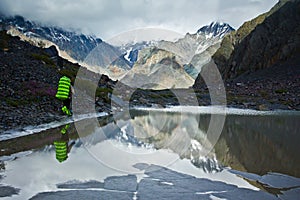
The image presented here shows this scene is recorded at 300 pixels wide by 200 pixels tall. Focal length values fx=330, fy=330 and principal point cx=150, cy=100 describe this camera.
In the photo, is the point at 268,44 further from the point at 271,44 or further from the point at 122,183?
the point at 122,183

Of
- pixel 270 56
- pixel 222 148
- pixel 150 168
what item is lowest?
pixel 150 168

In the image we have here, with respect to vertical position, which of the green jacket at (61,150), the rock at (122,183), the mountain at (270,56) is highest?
the mountain at (270,56)

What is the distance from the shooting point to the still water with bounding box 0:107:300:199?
28.1 feet

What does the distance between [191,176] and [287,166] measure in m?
3.78

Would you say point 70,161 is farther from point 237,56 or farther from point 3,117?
point 237,56

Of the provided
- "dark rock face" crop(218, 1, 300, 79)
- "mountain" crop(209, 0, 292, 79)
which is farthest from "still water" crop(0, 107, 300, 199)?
"mountain" crop(209, 0, 292, 79)

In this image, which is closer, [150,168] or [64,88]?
[150,168]

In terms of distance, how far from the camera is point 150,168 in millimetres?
11391

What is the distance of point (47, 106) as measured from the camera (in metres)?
26.4

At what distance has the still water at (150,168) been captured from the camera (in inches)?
337

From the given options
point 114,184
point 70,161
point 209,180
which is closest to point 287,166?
point 209,180

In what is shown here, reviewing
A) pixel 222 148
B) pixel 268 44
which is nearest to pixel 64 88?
pixel 222 148

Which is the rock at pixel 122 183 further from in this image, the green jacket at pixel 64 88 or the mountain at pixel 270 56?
the mountain at pixel 270 56

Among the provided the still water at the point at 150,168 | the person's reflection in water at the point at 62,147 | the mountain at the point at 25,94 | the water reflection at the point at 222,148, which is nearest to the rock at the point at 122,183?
the still water at the point at 150,168
